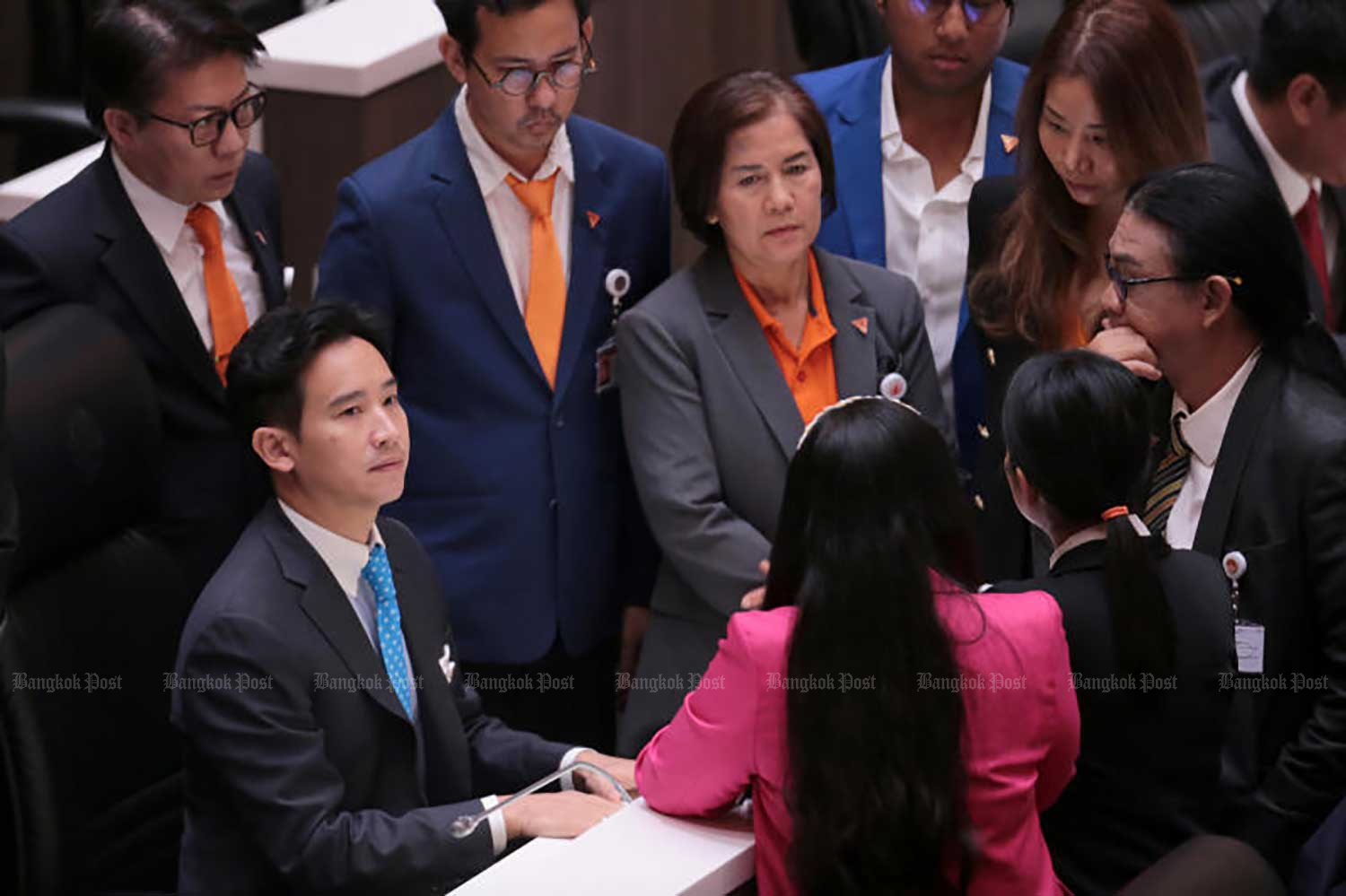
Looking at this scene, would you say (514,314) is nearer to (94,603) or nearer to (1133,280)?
(94,603)

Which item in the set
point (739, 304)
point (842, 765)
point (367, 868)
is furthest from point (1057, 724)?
point (739, 304)

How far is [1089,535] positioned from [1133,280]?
49 cm

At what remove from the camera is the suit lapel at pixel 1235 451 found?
2.56 metres

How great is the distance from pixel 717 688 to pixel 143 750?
0.99 metres

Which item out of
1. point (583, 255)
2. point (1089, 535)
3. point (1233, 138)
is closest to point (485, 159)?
point (583, 255)

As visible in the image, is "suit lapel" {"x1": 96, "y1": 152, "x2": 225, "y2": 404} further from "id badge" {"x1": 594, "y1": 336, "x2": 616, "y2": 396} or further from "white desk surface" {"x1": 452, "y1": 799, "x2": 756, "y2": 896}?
"white desk surface" {"x1": 452, "y1": 799, "x2": 756, "y2": 896}

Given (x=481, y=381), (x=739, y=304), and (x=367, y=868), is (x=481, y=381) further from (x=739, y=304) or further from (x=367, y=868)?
(x=367, y=868)

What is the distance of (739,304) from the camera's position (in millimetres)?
3055

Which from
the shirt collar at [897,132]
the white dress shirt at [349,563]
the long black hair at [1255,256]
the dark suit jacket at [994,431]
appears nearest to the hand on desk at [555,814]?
the white dress shirt at [349,563]

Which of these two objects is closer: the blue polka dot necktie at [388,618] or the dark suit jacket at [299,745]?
the dark suit jacket at [299,745]

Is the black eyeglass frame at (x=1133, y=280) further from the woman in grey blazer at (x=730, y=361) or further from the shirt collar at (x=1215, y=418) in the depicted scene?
the woman in grey blazer at (x=730, y=361)

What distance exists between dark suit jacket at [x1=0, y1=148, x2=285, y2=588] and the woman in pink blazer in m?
1.05

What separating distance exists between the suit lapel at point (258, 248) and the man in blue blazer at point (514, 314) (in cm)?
18

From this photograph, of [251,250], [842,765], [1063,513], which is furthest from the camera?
[251,250]
